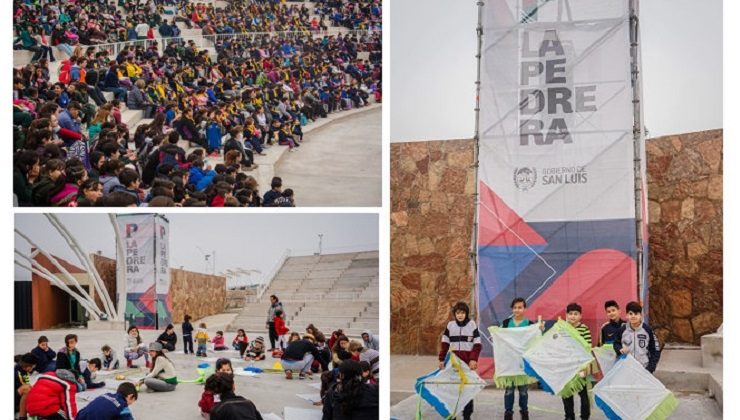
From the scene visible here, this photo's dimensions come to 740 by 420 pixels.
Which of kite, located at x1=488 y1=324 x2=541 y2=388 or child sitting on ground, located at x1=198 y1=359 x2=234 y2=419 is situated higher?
kite, located at x1=488 y1=324 x2=541 y2=388

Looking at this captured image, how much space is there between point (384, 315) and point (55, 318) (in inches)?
54.3

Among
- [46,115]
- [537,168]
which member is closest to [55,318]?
[46,115]

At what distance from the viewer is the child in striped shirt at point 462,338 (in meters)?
4.00

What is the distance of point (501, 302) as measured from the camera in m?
4.40

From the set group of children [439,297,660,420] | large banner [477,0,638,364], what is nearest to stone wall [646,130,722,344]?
large banner [477,0,638,364]

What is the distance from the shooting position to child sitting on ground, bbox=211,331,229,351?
4.04 m

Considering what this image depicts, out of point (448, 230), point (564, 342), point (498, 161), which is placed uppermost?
point (498, 161)

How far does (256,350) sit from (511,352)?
1.08 meters

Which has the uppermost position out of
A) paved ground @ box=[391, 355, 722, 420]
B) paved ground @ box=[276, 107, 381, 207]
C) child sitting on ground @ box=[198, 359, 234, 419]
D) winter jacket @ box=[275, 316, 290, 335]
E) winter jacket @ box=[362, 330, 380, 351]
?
paved ground @ box=[276, 107, 381, 207]

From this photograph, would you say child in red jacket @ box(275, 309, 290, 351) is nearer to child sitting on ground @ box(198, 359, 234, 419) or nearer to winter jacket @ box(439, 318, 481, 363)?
child sitting on ground @ box(198, 359, 234, 419)

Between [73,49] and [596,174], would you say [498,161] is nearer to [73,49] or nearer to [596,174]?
[596,174]

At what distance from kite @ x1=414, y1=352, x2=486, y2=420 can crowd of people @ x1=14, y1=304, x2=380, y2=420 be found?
0.24 m

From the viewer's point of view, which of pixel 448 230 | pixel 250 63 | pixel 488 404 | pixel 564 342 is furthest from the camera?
pixel 448 230

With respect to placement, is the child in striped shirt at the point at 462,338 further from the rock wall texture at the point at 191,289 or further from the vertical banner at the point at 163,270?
the vertical banner at the point at 163,270
